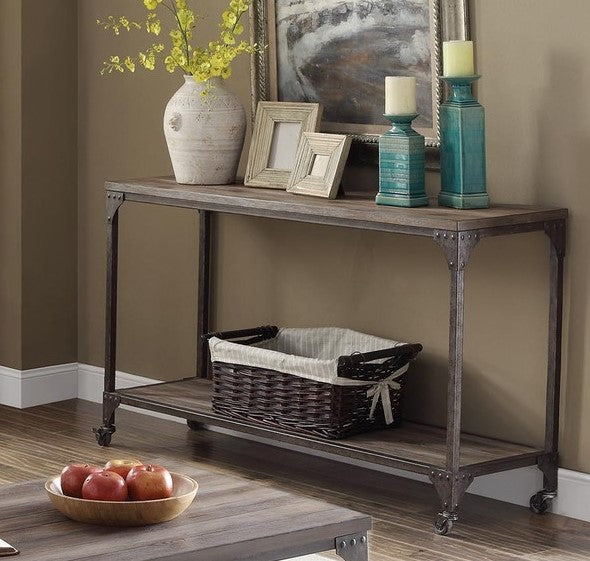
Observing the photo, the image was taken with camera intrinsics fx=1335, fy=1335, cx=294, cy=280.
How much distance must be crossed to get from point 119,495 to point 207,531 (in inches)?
6.6

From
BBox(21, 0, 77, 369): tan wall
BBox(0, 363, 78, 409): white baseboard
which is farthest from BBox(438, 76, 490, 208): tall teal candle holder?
BBox(0, 363, 78, 409): white baseboard

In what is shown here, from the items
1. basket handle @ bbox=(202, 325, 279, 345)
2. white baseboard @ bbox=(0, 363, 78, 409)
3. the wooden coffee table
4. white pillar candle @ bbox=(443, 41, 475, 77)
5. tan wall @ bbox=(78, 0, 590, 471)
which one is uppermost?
white pillar candle @ bbox=(443, 41, 475, 77)

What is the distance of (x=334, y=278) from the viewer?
13.6 ft

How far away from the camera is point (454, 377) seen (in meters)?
3.38

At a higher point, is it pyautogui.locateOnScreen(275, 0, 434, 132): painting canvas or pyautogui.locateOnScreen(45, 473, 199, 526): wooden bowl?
pyautogui.locateOnScreen(275, 0, 434, 132): painting canvas

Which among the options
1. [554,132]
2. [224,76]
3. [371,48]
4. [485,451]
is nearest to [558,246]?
[554,132]

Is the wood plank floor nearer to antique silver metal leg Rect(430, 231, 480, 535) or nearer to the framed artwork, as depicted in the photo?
antique silver metal leg Rect(430, 231, 480, 535)

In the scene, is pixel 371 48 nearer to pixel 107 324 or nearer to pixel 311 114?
pixel 311 114

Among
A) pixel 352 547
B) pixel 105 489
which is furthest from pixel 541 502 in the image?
pixel 105 489

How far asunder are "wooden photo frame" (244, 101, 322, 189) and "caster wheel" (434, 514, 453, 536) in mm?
1112

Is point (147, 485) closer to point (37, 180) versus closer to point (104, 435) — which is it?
point (104, 435)

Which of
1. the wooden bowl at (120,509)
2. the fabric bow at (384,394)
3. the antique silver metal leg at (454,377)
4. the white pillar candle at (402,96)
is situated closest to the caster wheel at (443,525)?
the antique silver metal leg at (454,377)

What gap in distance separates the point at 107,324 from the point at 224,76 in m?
0.89

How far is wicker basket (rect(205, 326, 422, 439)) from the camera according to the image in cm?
368
